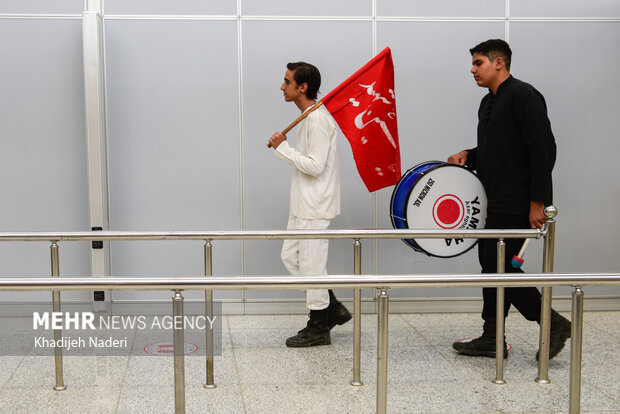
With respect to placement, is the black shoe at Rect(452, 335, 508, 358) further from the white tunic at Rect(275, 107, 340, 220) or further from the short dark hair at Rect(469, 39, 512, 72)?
the short dark hair at Rect(469, 39, 512, 72)

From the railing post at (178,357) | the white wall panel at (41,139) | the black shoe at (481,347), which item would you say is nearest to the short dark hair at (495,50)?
the black shoe at (481,347)

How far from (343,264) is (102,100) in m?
1.96

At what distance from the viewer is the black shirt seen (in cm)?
376

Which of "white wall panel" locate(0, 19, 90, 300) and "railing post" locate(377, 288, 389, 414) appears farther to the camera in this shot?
"white wall panel" locate(0, 19, 90, 300)

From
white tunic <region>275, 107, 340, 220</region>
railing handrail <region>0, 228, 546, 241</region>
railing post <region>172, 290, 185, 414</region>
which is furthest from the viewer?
white tunic <region>275, 107, 340, 220</region>

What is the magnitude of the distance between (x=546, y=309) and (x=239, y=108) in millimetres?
2499

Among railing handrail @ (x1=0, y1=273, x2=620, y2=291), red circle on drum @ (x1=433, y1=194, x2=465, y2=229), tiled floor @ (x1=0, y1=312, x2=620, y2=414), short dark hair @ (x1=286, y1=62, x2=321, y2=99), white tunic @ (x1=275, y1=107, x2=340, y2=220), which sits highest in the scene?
short dark hair @ (x1=286, y1=62, x2=321, y2=99)

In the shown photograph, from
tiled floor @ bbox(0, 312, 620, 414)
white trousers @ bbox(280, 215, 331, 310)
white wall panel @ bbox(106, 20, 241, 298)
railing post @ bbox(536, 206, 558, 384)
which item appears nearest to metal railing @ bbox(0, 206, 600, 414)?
railing post @ bbox(536, 206, 558, 384)

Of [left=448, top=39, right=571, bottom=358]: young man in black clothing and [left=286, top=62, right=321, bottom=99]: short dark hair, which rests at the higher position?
[left=286, top=62, right=321, bottom=99]: short dark hair

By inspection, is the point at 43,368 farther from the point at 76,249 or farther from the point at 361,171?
the point at 361,171

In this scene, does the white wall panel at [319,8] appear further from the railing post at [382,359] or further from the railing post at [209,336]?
the railing post at [382,359]

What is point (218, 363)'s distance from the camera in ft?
12.7

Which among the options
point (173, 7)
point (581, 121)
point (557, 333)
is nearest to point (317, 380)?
point (557, 333)

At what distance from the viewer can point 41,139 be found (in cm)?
493
